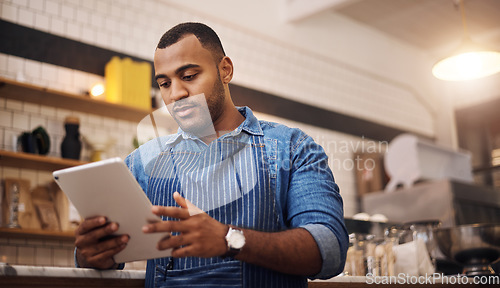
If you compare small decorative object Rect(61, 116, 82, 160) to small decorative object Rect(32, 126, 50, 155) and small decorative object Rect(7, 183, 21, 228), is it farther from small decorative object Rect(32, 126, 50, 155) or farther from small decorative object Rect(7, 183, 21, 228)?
small decorative object Rect(7, 183, 21, 228)

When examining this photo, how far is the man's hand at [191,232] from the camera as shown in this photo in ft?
3.30

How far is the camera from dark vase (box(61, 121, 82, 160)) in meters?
3.41

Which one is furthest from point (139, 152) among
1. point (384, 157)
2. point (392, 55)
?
point (392, 55)

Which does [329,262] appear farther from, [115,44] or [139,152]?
[115,44]

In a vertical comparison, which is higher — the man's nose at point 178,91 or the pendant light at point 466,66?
the pendant light at point 466,66

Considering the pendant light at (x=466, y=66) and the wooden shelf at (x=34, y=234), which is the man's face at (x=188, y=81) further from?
the pendant light at (x=466, y=66)

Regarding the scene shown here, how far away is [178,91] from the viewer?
1.20 metres

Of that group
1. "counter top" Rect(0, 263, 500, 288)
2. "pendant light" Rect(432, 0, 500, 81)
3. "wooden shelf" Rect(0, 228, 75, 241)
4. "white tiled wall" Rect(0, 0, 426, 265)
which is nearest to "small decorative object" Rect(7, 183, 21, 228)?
"wooden shelf" Rect(0, 228, 75, 241)

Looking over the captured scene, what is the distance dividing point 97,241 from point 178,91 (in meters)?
0.36

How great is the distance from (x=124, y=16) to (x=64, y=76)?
694 mm

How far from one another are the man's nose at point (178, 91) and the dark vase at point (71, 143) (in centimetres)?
239

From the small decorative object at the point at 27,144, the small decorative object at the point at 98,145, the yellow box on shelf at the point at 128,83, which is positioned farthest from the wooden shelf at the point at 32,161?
the yellow box on shelf at the point at 128,83
